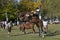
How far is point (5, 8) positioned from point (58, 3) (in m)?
35.9

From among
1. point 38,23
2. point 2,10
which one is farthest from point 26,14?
point 2,10

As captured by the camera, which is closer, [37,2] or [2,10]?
[2,10]

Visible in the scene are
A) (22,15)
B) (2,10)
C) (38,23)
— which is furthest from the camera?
(2,10)

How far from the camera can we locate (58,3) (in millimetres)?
40250

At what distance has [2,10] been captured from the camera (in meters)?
73.6

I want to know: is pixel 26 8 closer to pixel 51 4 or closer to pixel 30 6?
pixel 30 6

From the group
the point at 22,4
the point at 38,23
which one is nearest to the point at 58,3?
the point at 38,23

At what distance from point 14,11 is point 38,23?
54492mm

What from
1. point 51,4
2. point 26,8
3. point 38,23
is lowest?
point 26,8

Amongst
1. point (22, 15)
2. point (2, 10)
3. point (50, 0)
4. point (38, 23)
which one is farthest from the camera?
point (2, 10)

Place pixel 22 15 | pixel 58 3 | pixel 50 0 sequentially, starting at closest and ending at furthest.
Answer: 1. pixel 22 15
2. pixel 58 3
3. pixel 50 0

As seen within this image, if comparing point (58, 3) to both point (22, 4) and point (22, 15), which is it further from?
point (22, 4)

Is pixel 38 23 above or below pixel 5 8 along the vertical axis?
above

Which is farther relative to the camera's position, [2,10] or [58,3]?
[2,10]
